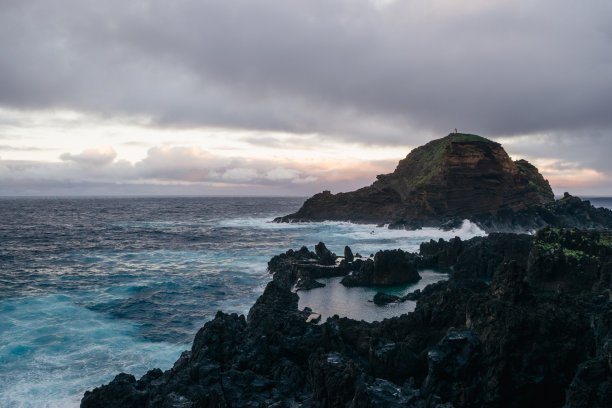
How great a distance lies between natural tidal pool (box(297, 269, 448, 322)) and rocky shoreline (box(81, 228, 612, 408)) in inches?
224

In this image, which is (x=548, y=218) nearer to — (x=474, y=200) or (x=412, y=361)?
(x=474, y=200)

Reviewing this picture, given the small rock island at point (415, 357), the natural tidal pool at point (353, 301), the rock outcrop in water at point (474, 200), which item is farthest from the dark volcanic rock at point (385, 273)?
the rock outcrop in water at point (474, 200)

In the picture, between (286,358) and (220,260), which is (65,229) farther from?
(286,358)

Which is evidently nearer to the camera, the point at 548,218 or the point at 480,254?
the point at 480,254

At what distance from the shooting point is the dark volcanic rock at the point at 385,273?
35.6 m

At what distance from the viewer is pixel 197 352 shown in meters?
16.0

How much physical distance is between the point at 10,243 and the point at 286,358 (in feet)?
224

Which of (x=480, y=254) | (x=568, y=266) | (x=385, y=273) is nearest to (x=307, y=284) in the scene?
(x=385, y=273)

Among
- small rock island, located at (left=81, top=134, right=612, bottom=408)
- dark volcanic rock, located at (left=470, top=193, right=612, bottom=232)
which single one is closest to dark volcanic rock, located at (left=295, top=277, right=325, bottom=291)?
small rock island, located at (left=81, top=134, right=612, bottom=408)

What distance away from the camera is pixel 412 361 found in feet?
49.6

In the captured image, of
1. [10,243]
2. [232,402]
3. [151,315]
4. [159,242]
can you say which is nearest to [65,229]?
[10,243]

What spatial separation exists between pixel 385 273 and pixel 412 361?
68.4ft

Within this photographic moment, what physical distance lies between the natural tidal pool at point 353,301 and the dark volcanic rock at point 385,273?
740 millimetres

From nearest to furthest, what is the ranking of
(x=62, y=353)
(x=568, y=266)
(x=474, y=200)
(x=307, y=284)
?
(x=62, y=353), (x=568, y=266), (x=307, y=284), (x=474, y=200)
